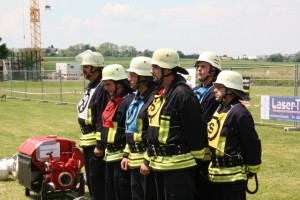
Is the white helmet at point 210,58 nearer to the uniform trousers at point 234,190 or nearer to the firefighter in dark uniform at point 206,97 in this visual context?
the firefighter in dark uniform at point 206,97

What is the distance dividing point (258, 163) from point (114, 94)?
2356 mm

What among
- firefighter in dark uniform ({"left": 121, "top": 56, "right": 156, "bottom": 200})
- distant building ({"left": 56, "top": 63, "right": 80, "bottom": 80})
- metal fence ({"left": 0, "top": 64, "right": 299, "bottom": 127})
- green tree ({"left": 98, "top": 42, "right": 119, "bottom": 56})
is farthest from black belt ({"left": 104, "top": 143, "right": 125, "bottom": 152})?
green tree ({"left": 98, "top": 42, "right": 119, "bottom": 56})

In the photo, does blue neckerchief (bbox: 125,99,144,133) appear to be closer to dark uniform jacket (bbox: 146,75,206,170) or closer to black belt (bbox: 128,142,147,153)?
black belt (bbox: 128,142,147,153)

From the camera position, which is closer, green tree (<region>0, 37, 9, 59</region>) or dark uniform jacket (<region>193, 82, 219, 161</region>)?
dark uniform jacket (<region>193, 82, 219, 161</region>)

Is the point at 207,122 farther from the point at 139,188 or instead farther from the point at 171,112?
the point at 139,188

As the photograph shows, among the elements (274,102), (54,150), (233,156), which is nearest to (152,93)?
(233,156)

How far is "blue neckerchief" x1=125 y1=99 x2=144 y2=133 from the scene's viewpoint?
6.32 metres

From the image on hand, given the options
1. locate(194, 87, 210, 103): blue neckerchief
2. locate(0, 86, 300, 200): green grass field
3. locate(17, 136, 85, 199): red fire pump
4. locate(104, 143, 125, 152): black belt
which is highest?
locate(194, 87, 210, 103): blue neckerchief

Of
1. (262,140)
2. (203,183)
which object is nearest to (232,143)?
(203,183)

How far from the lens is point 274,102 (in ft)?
60.2

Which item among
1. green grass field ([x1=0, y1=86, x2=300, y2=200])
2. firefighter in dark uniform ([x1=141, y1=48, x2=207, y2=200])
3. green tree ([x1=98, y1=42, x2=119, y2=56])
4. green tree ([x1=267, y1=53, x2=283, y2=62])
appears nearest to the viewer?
firefighter in dark uniform ([x1=141, y1=48, x2=207, y2=200])

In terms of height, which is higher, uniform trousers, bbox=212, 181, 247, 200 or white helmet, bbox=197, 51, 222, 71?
white helmet, bbox=197, 51, 222, 71

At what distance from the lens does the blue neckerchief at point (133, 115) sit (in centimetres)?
632

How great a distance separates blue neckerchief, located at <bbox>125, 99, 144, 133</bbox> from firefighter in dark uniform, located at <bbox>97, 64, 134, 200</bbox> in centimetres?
41
